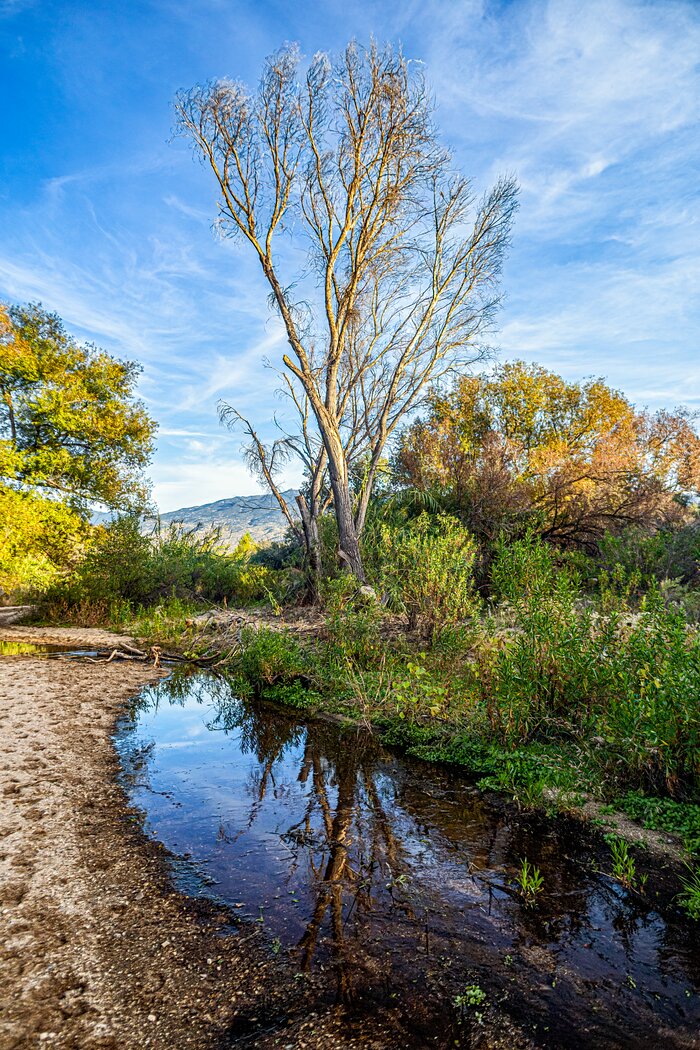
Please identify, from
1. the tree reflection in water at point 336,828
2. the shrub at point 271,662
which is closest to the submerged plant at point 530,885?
the tree reflection in water at point 336,828

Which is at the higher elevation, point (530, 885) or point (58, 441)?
point (58, 441)

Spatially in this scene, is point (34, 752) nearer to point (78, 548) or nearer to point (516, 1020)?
point (516, 1020)

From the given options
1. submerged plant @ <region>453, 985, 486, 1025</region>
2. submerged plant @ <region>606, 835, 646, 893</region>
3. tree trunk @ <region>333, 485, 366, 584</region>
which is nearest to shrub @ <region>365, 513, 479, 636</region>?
tree trunk @ <region>333, 485, 366, 584</region>

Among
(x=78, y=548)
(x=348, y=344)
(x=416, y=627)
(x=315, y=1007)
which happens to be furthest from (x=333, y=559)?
(x=315, y=1007)

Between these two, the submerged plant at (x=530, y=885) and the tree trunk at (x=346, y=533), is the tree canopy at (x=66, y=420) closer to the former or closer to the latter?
the tree trunk at (x=346, y=533)

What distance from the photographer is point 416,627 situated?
8.29 metres

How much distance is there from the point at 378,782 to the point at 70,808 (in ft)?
8.51

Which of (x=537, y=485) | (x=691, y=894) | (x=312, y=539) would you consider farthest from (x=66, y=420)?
(x=691, y=894)

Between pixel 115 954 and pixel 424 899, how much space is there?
1.70 m

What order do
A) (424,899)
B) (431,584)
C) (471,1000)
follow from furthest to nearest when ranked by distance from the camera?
(431,584) → (424,899) → (471,1000)

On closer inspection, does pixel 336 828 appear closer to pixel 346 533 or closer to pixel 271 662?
pixel 271 662

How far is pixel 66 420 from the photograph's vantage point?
1778 centimetres

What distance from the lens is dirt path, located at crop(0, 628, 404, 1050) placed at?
7.32 feet

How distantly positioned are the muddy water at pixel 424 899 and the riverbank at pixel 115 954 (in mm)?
185
